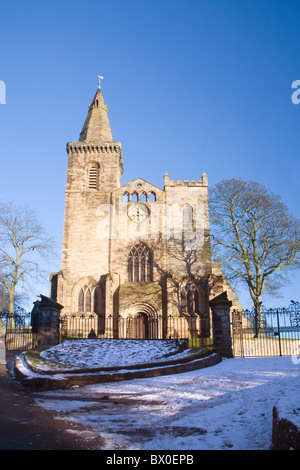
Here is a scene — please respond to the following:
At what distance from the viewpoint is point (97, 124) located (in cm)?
3628

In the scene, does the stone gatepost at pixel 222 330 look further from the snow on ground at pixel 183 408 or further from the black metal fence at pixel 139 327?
the black metal fence at pixel 139 327

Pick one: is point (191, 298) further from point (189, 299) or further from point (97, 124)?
point (97, 124)

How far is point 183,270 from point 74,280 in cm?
823

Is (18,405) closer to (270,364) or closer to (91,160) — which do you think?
(270,364)

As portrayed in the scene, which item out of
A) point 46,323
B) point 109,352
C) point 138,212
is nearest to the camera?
point 109,352

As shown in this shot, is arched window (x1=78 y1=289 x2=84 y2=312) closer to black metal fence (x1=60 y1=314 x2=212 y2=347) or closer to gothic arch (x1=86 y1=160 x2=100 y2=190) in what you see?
black metal fence (x1=60 y1=314 x2=212 y2=347)

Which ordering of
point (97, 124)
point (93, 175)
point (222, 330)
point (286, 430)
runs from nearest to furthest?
point (286, 430), point (222, 330), point (93, 175), point (97, 124)

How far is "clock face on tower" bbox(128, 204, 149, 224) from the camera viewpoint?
103 ft

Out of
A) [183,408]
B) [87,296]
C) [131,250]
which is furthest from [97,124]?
[183,408]

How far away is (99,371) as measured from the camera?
10.1m

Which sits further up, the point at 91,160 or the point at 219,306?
the point at 91,160

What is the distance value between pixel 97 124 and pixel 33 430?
3385cm
